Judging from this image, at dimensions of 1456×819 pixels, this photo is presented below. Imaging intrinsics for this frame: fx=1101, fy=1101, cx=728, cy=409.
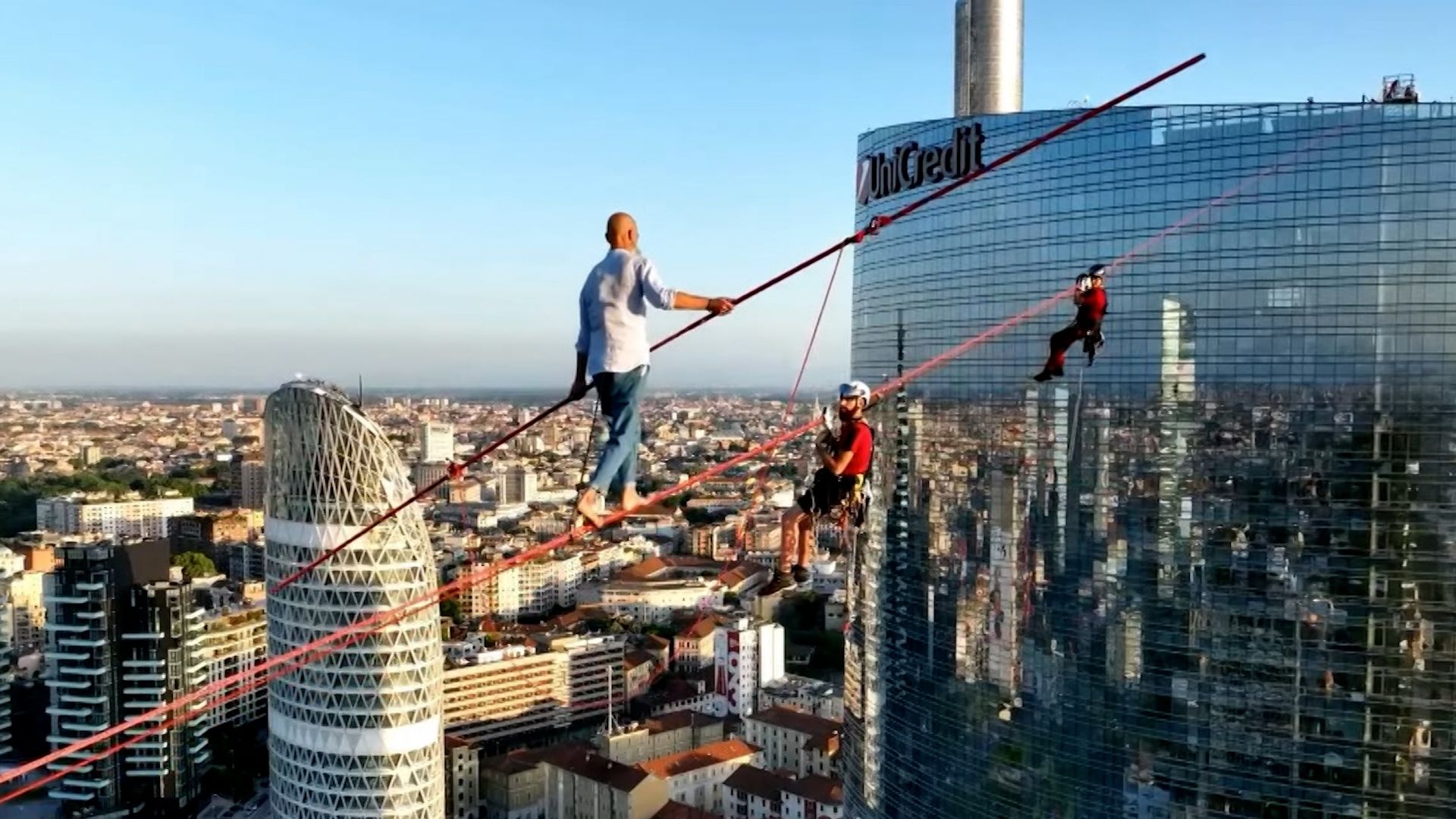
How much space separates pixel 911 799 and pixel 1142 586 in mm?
7843

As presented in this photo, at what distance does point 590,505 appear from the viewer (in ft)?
18.7

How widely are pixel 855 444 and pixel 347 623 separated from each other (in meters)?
16.7

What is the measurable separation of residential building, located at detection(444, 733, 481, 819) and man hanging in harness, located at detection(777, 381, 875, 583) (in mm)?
28182

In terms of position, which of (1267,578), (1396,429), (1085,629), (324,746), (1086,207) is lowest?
(324,746)

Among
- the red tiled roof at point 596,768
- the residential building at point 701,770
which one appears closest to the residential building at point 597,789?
the red tiled roof at point 596,768

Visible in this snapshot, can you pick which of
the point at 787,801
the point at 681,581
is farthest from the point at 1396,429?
the point at 681,581

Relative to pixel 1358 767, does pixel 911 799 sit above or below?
below

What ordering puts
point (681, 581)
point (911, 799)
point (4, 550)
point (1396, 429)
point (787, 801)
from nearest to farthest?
point (1396, 429) → point (911, 799) → point (787, 801) → point (4, 550) → point (681, 581)

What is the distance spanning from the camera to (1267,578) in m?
18.9

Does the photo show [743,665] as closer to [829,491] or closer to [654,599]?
[654,599]

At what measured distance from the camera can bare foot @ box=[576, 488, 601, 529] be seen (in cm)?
567

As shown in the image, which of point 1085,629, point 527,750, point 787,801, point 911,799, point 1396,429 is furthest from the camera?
point 527,750

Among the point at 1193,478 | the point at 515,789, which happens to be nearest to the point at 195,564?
the point at 515,789

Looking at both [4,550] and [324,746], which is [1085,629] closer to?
[324,746]
